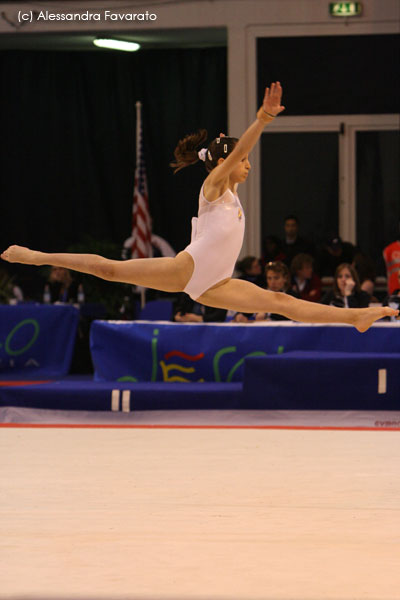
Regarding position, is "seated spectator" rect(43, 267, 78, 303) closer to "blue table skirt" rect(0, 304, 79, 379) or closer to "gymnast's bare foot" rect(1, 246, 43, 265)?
"blue table skirt" rect(0, 304, 79, 379)

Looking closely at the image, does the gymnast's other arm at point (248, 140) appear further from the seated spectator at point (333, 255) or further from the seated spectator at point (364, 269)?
the seated spectator at point (333, 255)

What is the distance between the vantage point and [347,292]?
23.6 ft

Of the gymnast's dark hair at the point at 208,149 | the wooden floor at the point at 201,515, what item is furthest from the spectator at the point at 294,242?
the gymnast's dark hair at the point at 208,149

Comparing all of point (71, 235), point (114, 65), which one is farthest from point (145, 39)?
point (71, 235)

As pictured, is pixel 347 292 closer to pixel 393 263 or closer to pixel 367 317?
pixel 393 263

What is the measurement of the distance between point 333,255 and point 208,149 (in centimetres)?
556

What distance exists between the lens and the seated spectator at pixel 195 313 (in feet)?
25.5

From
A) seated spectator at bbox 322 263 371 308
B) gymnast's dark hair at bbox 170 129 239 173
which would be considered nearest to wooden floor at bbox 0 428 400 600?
gymnast's dark hair at bbox 170 129 239 173

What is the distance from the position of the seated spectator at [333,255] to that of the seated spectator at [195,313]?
2.10 metres

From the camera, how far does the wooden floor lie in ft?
10.2

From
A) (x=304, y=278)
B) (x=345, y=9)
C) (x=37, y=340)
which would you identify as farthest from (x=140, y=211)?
(x=345, y=9)

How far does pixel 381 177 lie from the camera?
1100cm

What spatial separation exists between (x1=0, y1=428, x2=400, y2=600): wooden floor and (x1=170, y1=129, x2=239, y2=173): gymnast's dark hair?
1.65 m

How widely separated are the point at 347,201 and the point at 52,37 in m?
4.50
